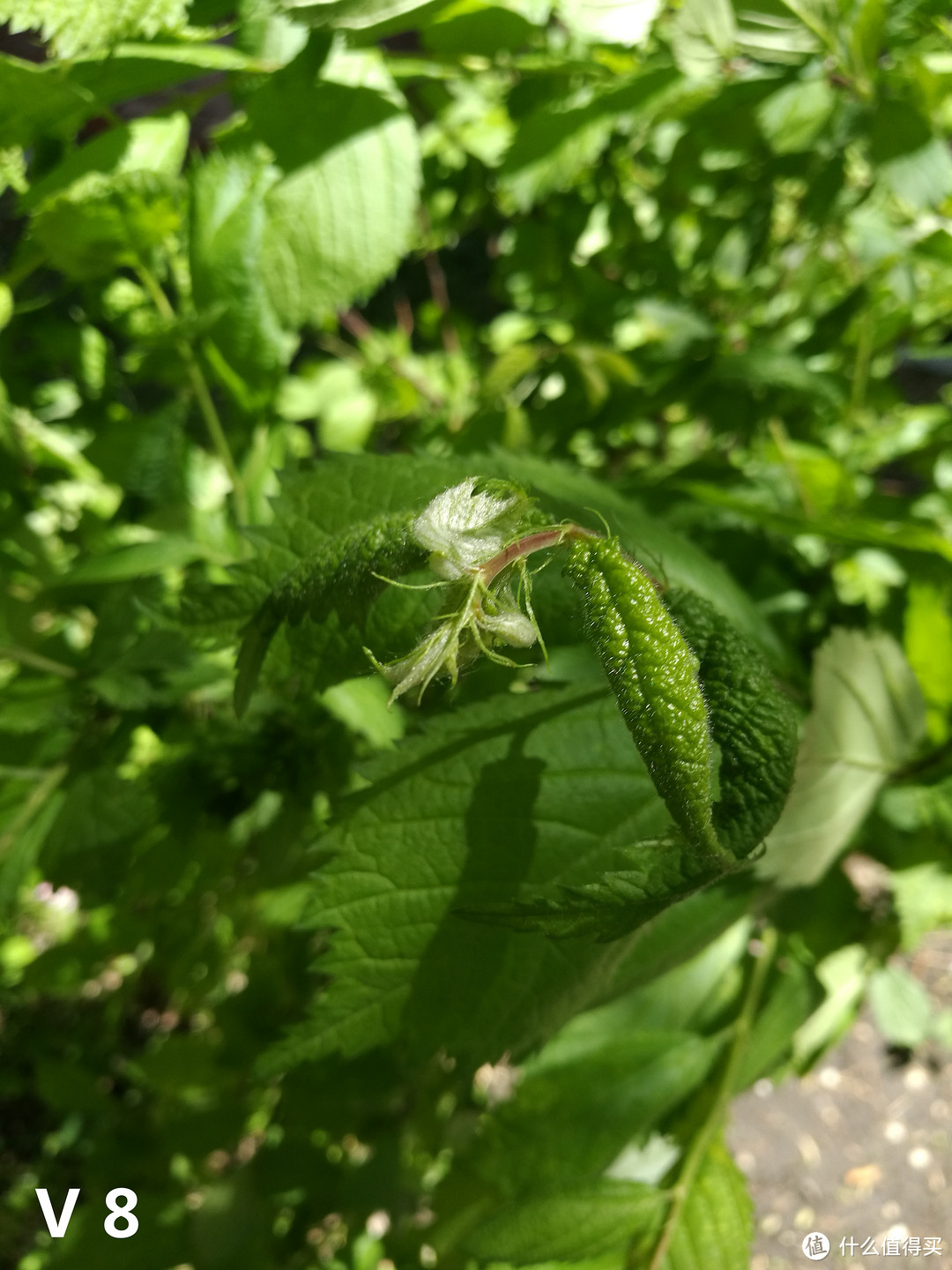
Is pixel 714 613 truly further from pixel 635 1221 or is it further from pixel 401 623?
pixel 635 1221

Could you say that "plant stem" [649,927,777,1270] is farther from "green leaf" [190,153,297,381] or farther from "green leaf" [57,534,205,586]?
"green leaf" [190,153,297,381]

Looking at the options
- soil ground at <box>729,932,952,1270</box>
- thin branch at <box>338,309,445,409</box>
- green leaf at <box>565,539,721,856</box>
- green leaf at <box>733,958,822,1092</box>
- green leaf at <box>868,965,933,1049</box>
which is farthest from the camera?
soil ground at <box>729,932,952,1270</box>

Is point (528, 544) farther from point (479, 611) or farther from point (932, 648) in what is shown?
point (932, 648)

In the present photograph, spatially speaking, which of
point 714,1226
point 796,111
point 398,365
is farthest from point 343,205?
point 714,1226

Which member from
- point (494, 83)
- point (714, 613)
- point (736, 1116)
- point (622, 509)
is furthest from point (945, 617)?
point (736, 1116)

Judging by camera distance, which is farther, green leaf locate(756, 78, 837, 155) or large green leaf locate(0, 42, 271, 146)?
green leaf locate(756, 78, 837, 155)

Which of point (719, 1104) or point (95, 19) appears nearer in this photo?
point (95, 19)

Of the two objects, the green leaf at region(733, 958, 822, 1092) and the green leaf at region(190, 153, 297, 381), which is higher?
the green leaf at region(190, 153, 297, 381)

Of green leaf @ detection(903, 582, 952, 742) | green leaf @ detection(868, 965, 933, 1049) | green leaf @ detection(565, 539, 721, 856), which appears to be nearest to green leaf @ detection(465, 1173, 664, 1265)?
green leaf @ detection(903, 582, 952, 742)
